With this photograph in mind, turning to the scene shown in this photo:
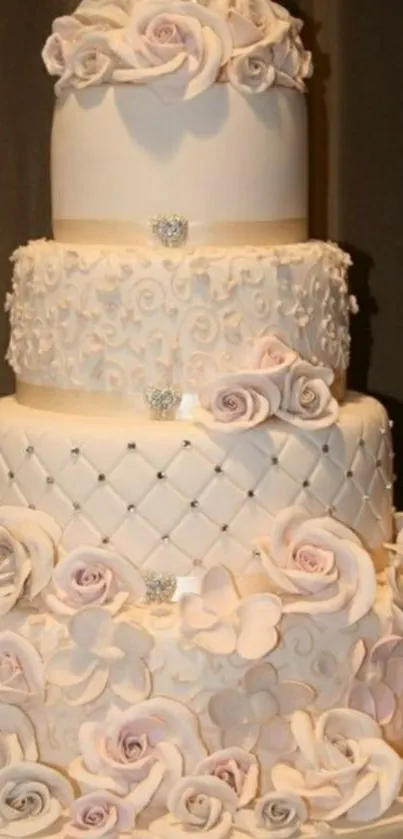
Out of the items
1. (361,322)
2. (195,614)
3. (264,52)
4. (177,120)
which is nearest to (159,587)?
(195,614)

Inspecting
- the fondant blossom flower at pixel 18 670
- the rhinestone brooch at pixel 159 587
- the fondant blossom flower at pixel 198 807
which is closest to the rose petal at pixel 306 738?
the fondant blossom flower at pixel 198 807

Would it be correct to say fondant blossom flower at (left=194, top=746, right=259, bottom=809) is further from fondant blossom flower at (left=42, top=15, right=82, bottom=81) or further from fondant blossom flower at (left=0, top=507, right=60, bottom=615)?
fondant blossom flower at (left=42, top=15, right=82, bottom=81)

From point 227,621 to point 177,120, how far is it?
651 millimetres

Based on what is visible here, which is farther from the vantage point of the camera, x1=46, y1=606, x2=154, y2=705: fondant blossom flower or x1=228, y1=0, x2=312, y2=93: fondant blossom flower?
x1=228, y1=0, x2=312, y2=93: fondant blossom flower

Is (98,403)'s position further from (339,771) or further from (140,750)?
(339,771)

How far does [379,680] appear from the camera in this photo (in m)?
1.64

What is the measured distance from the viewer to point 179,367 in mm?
1597

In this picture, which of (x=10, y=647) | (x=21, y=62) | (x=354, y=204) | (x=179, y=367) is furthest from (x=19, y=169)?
(x=10, y=647)

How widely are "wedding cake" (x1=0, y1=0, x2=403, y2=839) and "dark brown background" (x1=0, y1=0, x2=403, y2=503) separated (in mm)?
632

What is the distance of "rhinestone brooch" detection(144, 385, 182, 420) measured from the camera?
1591 millimetres

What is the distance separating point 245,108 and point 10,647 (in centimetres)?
77

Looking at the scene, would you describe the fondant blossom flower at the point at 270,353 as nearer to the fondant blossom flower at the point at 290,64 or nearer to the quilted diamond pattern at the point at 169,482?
the quilted diamond pattern at the point at 169,482

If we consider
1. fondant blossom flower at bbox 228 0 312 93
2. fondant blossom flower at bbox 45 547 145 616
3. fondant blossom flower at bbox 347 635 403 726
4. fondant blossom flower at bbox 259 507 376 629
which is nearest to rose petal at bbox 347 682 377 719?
fondant blossom flower at bbox 347 635 403 726

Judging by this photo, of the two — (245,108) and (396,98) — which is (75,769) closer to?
(245,108)
